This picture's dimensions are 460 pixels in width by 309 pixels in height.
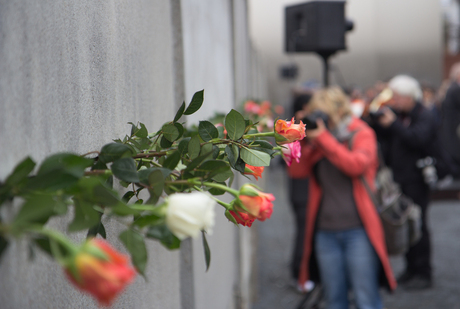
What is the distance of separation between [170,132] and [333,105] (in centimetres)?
206

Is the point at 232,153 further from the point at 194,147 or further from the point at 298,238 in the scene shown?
the point at 298,238

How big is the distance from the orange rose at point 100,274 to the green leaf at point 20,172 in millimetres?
111

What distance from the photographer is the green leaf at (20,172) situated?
40 centimetres

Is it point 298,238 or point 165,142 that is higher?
point 165,142

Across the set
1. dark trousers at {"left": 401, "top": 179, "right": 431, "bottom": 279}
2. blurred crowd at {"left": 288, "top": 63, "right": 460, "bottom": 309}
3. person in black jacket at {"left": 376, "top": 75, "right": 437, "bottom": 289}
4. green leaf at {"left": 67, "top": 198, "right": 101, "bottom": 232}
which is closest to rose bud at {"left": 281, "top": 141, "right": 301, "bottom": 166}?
green leaf at {"left": 67, "top": 198, "right": 101, "bottom": 232}

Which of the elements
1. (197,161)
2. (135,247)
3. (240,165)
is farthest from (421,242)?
(135,247)

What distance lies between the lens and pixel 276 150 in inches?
27.1

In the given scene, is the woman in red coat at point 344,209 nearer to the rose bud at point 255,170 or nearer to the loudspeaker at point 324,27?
the loudspeaker at point 324,27

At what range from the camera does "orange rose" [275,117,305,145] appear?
0.64 metres

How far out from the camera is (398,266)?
13.7ft

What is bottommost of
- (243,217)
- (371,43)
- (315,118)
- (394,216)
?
(394,216)

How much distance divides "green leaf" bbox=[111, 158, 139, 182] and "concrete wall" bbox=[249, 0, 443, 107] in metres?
13.7

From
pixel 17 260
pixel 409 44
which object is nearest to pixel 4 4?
pixel 17 260

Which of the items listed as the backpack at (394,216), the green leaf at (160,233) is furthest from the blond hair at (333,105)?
the green leaf at (160,233)
